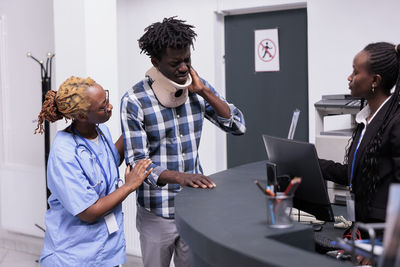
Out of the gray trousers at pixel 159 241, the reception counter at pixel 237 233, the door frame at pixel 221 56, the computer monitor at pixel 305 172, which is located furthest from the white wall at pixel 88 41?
the computer monitor at pixel 305 172

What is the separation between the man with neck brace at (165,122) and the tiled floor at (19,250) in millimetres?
2006

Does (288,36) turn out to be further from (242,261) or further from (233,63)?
(242,261)

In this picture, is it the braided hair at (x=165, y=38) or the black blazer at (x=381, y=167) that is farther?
the braided hair at (x=165, y=38)

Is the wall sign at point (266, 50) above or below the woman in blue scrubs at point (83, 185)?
above

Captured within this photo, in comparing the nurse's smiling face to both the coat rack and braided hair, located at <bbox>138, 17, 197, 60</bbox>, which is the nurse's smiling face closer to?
braided hair, located at <bbox>138, 17, 197, 60</bbox>

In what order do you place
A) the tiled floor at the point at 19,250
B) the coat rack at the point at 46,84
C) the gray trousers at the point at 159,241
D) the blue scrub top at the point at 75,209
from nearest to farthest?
the blue scrub top at the point at 75,209
the gray trousers at the point at 159,241
the coat rack at the point at 46,84
the tiled floor at the point at 19,250

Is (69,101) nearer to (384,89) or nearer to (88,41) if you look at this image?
(384,89)

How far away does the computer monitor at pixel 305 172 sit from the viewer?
1.60m

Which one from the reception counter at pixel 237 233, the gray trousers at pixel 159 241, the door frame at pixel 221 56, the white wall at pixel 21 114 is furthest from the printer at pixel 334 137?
the white wall at pixel 21 114

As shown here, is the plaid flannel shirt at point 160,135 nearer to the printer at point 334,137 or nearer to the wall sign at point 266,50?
the printer at point 334,137

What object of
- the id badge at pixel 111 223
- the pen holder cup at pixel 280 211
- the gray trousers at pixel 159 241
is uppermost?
the pen holder cup at pixel 280 211

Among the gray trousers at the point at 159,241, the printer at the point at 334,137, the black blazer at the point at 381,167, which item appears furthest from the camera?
the printer at the point at 334,137

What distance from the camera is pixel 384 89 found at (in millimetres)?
1740

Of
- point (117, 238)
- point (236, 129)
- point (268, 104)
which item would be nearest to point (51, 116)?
point (117, 238)
